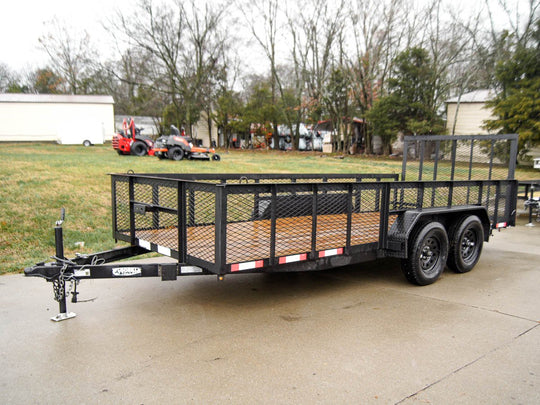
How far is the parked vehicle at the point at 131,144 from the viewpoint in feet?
74.5

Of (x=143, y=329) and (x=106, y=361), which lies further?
(x=143, y=329)

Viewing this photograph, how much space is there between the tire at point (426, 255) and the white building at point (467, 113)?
28401mm

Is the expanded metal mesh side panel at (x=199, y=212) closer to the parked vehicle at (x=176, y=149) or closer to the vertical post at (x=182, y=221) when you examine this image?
the vertical post at (x=182, y=221)

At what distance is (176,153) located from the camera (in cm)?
2147

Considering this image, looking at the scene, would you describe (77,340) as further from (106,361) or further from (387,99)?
(387,99)

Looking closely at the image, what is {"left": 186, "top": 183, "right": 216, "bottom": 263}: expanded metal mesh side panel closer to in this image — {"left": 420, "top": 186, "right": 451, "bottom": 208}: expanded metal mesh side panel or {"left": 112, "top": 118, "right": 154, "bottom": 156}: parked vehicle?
{"left": 420, "top": 186, "right": 451, "bottom": 208}: expanded metal mesh side panel

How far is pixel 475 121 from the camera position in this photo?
104ft

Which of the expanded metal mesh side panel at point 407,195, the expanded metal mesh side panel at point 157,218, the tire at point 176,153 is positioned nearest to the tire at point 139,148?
the tire at point 176,153

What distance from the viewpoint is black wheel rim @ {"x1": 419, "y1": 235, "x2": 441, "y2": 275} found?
557cm

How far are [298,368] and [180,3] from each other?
40.2m

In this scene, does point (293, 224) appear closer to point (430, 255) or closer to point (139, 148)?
point (430, 255)

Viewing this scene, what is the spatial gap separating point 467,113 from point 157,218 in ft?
106

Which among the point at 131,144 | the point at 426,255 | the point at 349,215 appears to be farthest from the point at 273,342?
the point at 131,144

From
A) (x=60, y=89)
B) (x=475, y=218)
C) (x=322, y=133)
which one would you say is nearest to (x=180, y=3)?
(x=322, y=133)
